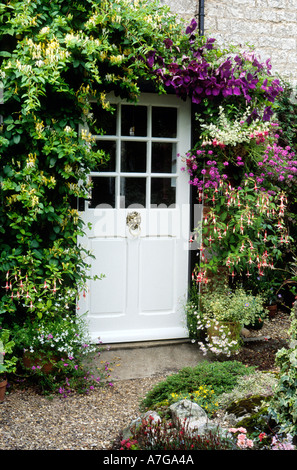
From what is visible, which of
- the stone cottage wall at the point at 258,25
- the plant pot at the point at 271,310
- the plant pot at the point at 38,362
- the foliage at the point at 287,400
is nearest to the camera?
the foliage at the point at 287,400

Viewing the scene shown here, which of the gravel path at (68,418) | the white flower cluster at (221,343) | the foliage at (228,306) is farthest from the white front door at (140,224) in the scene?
the gravel path at (68,418)

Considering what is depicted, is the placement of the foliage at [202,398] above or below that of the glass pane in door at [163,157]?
below

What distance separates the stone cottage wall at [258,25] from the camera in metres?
6.03

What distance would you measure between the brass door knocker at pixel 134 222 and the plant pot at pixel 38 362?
1593 mm

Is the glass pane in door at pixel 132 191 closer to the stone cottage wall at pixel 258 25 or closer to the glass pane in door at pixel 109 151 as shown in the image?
the glass pane in door at pixel 109 151

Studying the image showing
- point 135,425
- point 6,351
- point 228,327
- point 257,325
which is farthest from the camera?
point 257,325

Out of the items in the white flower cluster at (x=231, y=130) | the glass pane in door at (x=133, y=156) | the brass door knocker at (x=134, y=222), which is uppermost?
the white flower cluster at (x=231, y=130)

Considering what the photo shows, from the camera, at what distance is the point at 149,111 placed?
5.62m

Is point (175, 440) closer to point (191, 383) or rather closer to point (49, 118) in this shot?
point (191, 383)

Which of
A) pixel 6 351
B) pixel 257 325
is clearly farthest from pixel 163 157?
pixel 6 351

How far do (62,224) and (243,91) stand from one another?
2.24m

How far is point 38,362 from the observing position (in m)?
4.61

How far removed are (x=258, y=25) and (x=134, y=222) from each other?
2835mm
